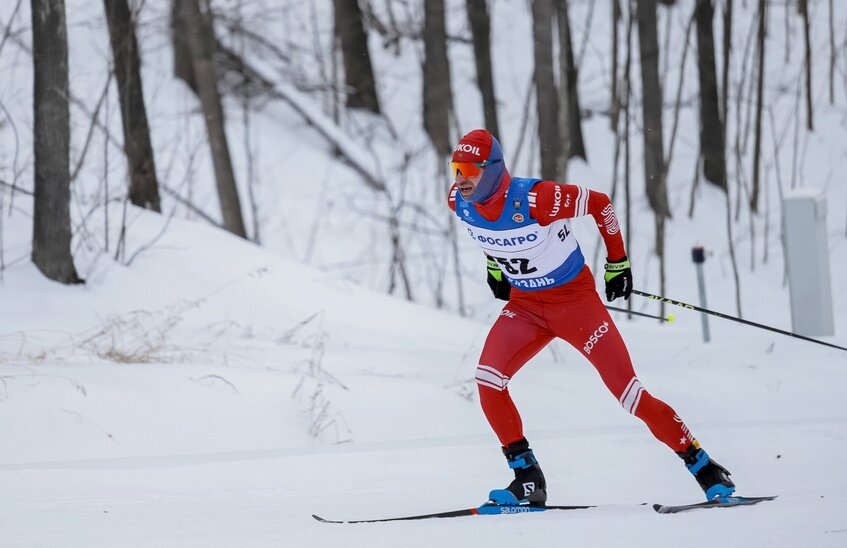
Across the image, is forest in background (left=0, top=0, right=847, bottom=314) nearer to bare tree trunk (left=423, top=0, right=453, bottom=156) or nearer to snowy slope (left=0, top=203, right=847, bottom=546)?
bare tree trunk (left=423, top=0, right=453, bottom=156)

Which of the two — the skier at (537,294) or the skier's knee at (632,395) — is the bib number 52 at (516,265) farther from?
the skier's knee at (632,395)

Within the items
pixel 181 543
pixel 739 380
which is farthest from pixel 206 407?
pixel 739 380

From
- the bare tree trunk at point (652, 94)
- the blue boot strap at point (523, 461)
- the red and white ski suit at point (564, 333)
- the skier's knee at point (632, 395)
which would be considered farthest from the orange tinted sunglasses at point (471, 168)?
the bare tree trunk at point (652, 94)

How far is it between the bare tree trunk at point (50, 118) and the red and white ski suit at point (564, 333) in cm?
443

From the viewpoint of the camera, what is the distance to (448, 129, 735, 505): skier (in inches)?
184

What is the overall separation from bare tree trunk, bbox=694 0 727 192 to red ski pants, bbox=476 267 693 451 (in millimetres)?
14319

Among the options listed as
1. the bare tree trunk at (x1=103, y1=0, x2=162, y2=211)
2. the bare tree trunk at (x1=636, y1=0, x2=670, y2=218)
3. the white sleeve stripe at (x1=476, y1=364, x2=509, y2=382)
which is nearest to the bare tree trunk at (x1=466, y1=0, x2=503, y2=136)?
the bare tree trunk at (x1=636, y1=0, x2=670, y2=218)

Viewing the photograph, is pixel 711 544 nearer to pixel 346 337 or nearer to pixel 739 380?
pixel 739 380

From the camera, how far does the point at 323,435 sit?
6.46 meters

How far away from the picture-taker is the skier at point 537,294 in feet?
15.3

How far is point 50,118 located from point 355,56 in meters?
12.3

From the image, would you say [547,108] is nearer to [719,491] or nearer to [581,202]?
[581,202]

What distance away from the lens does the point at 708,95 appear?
1891 cm

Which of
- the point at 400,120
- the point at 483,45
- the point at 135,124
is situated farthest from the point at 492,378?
the point at 400,120
